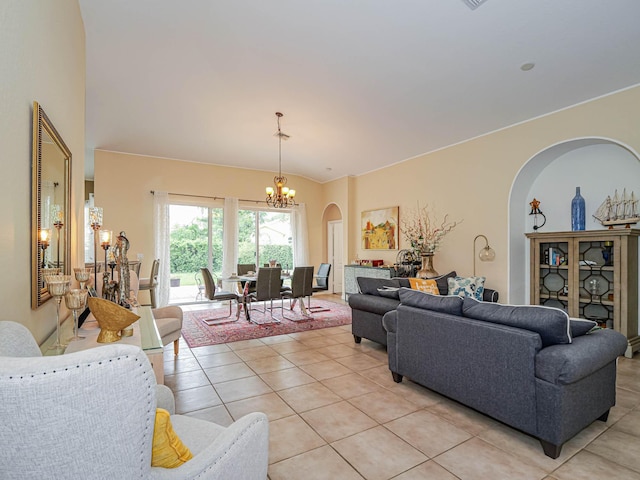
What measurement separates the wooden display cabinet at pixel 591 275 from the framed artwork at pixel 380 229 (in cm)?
270

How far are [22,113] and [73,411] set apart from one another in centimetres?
145

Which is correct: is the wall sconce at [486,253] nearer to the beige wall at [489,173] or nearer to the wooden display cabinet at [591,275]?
the beige wall at [489,173]

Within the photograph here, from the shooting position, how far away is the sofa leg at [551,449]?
2.03 meters

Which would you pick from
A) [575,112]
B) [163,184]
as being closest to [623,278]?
[575,112]

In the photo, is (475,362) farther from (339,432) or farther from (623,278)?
(623,278)

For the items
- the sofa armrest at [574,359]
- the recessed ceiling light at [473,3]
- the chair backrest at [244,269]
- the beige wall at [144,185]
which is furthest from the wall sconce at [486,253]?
the beige wall at [144,185]

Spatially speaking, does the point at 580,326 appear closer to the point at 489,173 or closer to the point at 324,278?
the point at 489,173

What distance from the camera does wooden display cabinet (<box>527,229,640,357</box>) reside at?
3.84 m

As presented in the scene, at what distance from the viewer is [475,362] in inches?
95.2

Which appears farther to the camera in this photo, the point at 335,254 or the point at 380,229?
the point at 335,254

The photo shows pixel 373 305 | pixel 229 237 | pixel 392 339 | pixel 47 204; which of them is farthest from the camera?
pixel 229 237

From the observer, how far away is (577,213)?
4.37 meters

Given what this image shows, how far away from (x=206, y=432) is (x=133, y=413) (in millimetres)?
998

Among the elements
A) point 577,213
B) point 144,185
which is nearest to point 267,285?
point 144,185
